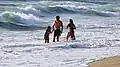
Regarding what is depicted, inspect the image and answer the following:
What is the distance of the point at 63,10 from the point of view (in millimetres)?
40188

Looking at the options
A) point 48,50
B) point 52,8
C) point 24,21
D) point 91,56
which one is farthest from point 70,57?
point 52,8

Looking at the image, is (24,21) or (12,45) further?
(24,21)

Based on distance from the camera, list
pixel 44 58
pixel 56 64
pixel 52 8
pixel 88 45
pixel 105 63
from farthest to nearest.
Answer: pixel 52 8
pixel 88 45
pixel 44 58
pixel 56 64
pixel 105 63

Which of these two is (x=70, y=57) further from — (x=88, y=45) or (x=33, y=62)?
(x=88, y=45)

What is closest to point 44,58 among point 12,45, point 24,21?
point 12,45

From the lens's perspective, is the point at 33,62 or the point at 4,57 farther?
the point at 4,57

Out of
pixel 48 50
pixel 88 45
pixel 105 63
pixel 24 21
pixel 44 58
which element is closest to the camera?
pixel 105 63

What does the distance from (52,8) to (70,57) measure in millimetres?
27293

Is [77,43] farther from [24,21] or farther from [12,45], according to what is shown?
[24,21]

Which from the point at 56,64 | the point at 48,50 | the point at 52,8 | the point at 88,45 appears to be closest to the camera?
the point at 56,64

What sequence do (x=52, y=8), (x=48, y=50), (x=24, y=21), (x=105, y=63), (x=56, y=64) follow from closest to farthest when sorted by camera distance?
(x=105, y=63), (x=56, y=64), (x=48, y=50), (x=24, y=21), (x=52, y=8)

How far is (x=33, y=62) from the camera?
11.3 m

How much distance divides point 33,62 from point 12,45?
378 centimetres

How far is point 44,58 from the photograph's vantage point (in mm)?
12086
